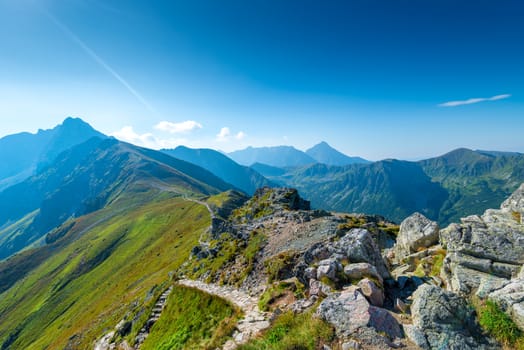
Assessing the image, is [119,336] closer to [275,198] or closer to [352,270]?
[352,270]

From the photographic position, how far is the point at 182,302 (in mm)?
26781

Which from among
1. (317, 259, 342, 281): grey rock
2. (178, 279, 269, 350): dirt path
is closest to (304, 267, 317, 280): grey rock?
(317, 259, 342, 281): grey rock

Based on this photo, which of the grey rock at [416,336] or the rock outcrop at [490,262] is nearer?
the grey rock at [416,336]

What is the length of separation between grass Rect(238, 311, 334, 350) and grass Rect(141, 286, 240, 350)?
431cm

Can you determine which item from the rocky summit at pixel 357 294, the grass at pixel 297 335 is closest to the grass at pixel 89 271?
the rocky summit at pixel 357 294

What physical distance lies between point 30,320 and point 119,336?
145064 millimetres

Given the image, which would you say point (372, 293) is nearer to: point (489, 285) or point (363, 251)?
point (363, 251)

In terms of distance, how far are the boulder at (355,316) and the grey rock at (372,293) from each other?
3.35ft

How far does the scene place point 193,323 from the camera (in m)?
21.0

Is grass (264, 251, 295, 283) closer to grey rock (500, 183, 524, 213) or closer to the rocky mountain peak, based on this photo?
grey rock (500, 183, 524, 213)

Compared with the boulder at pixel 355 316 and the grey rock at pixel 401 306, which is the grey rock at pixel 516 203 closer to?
the grey rock at pixel 401 306

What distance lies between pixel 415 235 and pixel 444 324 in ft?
42.4

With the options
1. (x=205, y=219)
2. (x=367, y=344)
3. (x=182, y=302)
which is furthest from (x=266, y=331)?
(x=205, y=219)

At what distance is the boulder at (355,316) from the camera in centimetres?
1072
